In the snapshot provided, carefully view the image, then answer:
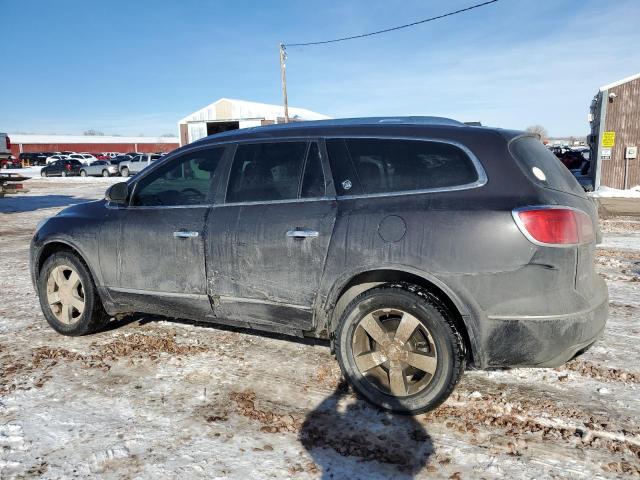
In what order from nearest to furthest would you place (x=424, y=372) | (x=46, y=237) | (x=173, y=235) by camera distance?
(x=424, y=372)
(x=173, y=235)
(x=46, y=237)

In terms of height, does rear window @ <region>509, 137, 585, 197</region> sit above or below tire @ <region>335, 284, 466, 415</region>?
above

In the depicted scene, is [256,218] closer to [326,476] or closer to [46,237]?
[326,476]

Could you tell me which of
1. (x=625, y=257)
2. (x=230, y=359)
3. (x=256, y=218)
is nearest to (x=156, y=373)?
(x=230, y=359)

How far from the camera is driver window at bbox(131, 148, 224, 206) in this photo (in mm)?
3969

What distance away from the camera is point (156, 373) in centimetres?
382

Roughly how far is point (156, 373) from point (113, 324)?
1429mm

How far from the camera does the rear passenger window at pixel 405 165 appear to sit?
3.08 metres

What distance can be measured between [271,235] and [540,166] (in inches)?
70.8

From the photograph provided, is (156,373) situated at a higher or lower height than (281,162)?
lower

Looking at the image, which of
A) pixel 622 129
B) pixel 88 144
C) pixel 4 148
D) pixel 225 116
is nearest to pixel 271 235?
pixel 4 148

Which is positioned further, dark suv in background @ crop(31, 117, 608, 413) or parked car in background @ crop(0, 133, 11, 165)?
parked car in background @ crop(0, 133, 11, 165)

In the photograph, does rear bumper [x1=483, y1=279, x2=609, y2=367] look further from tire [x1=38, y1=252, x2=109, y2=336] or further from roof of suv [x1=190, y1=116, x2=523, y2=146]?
tire [x1=38, y1=252, x2=109, y2=336]

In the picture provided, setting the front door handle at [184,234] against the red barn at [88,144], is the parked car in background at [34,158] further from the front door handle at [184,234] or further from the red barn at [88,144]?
the front door handle at [184,234]

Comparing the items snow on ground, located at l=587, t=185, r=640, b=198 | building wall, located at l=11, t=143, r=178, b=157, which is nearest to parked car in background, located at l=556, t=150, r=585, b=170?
snow on ground, located at l=587, t=185, r=640, b=198
